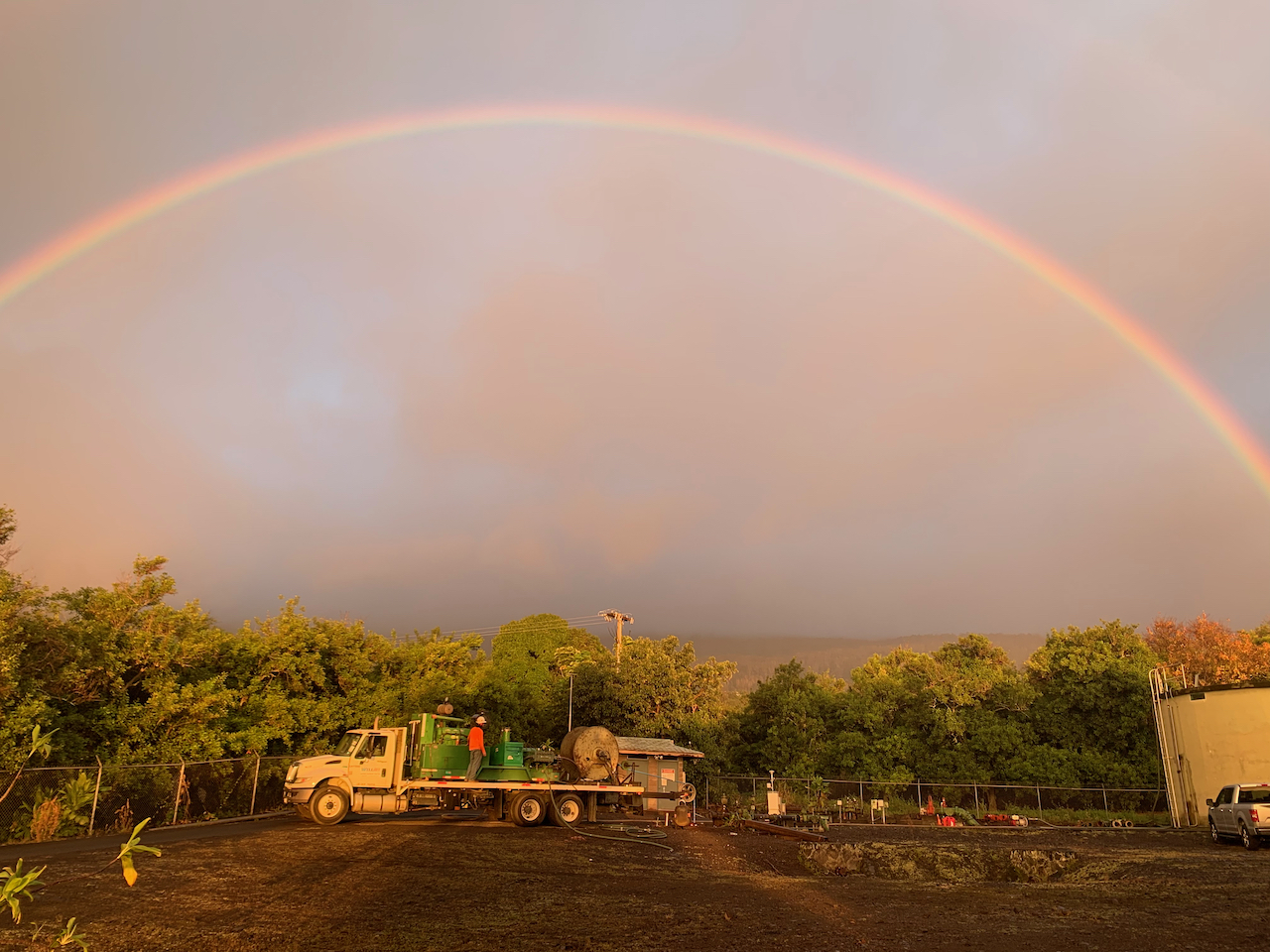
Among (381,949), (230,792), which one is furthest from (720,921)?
(230,792)

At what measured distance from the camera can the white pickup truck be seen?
69.5 ft

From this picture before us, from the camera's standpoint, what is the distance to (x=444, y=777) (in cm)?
2486

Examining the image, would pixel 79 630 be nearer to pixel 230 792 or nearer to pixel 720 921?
pixel 230 792

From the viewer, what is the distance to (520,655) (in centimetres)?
7756

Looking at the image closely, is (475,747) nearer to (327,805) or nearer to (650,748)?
(327,805)

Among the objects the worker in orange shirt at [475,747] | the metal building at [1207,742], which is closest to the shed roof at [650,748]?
the worker in orange shirt at [475,747]

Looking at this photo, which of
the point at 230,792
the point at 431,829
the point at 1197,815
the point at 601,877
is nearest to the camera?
the point at 601,877

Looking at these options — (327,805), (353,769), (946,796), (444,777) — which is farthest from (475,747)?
(946,796)

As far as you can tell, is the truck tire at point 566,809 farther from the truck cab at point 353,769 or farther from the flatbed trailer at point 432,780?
the truck cab at point 353,769

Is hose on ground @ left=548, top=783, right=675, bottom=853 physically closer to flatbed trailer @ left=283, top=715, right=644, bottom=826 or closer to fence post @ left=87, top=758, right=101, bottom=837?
flatbed trailer @ left=283, top=715, right=644, bottom=826

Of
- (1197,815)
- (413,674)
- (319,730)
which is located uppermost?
(413,674)

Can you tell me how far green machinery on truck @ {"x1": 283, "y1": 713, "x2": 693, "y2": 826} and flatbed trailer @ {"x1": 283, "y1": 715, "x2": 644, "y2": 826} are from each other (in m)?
0.03

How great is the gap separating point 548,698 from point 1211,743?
32400 mm

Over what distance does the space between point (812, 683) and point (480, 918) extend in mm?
35912
